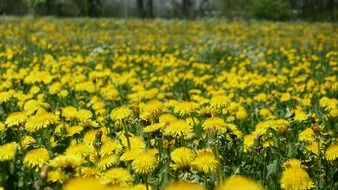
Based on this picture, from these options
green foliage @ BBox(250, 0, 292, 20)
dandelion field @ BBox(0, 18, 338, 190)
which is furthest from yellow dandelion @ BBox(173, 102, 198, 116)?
green foliage @ BBox(250, 0, 292, 20)

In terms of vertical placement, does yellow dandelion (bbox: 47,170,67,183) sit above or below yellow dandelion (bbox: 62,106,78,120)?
above

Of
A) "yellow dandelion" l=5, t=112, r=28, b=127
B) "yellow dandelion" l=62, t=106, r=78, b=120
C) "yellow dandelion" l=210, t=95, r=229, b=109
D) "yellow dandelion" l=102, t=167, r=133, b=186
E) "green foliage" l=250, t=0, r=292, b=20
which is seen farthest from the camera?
"green foliage" l=250, t=0, r=292, b=20

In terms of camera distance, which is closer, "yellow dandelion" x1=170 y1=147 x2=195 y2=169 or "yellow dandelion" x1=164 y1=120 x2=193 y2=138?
"yellow dandelion" x1=170 y1=147 x2=195 y2=169

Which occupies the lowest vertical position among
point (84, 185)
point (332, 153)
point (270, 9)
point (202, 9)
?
point (202, 9)

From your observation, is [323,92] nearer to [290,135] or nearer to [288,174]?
[290,135]

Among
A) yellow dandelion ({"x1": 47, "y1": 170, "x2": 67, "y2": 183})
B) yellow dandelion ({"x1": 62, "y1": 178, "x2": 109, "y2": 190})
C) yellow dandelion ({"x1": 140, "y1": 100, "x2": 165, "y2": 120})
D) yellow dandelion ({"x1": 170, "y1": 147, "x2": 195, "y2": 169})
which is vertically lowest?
yellow dandelion ({"x1": 170, "y1": 147, "x2": 195, "y2": 169})

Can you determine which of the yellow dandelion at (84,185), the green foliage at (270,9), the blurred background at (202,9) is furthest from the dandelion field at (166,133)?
the green foliage at (270,9)

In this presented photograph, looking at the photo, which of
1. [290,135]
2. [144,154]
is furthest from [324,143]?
[144,154]

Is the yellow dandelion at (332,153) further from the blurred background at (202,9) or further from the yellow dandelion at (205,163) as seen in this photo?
the blurred background at (202,9)

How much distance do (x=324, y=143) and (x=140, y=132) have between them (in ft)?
4.36

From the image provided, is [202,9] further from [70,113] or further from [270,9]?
[70,113]

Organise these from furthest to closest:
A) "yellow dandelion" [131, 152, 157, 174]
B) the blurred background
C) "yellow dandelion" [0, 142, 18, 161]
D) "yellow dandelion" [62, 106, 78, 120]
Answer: the blurred background < "yellow dandelion" [62, 106, 78, 120] < "yellow dandelion" [0, 142, 18, 161] < "yellow dandelion" [131, 152, 157, 174]

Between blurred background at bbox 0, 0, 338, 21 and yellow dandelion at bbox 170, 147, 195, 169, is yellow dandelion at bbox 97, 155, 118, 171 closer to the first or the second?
yellow dandelion at bbox 170, 147, 195, 169

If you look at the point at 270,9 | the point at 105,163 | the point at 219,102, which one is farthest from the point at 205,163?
the point at 270,9
